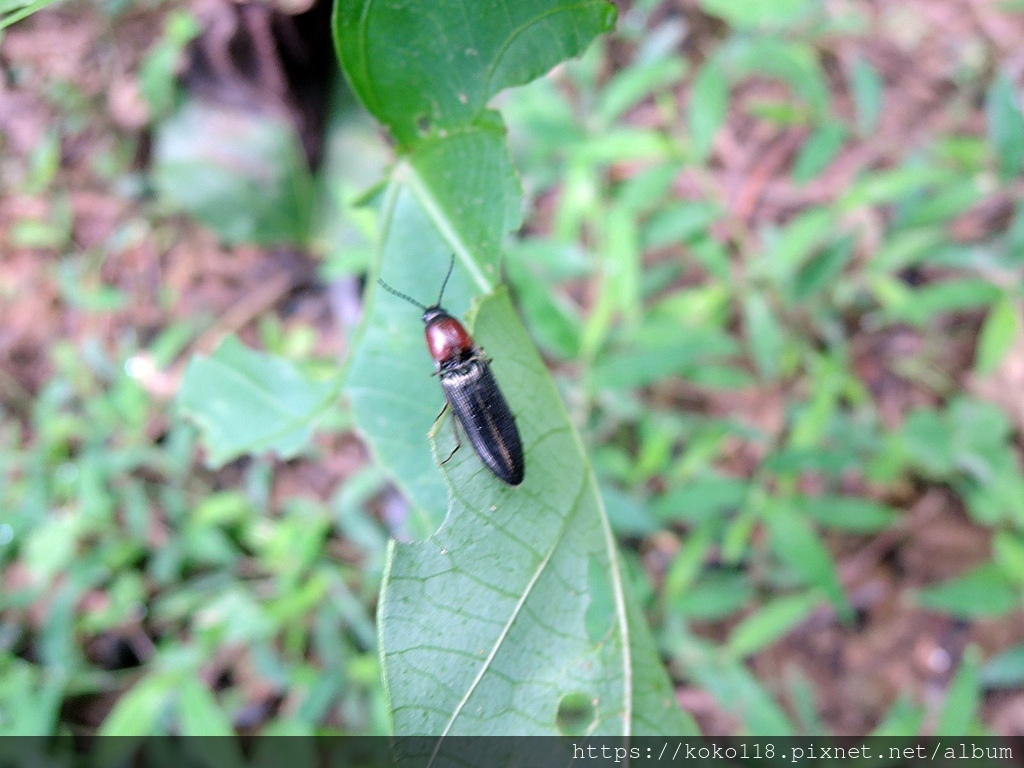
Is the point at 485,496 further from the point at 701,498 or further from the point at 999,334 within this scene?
A: the point at 999,334

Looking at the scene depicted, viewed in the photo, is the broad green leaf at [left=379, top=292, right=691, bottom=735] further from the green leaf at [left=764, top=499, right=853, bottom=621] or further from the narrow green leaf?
the narrow green leaf

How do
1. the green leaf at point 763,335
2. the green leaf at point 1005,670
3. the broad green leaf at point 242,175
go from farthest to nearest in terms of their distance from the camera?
the broad green leaf at point 242,175, the green leaf at point 763,335, the green leaf at point 1005,670

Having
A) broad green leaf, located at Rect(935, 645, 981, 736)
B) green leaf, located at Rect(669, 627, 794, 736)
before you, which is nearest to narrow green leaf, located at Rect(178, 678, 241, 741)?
green leaf, located at Rect(669, 627, 794, 736)

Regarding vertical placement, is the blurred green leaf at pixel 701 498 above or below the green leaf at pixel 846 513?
above

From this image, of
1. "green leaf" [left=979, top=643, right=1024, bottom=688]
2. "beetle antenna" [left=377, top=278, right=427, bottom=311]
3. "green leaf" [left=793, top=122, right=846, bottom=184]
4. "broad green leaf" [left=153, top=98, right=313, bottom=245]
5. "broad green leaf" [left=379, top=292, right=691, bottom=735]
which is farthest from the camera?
"broad green leaf" [left=153, top=98, right=313, bottom=245]

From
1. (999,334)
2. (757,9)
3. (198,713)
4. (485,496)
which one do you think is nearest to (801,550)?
(999,334)

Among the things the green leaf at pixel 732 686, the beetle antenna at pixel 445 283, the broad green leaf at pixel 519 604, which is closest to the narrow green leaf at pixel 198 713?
the green leaf at pixel 732 686

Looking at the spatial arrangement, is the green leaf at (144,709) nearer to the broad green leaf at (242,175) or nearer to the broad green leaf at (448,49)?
the broad green leaf at (242,175)
